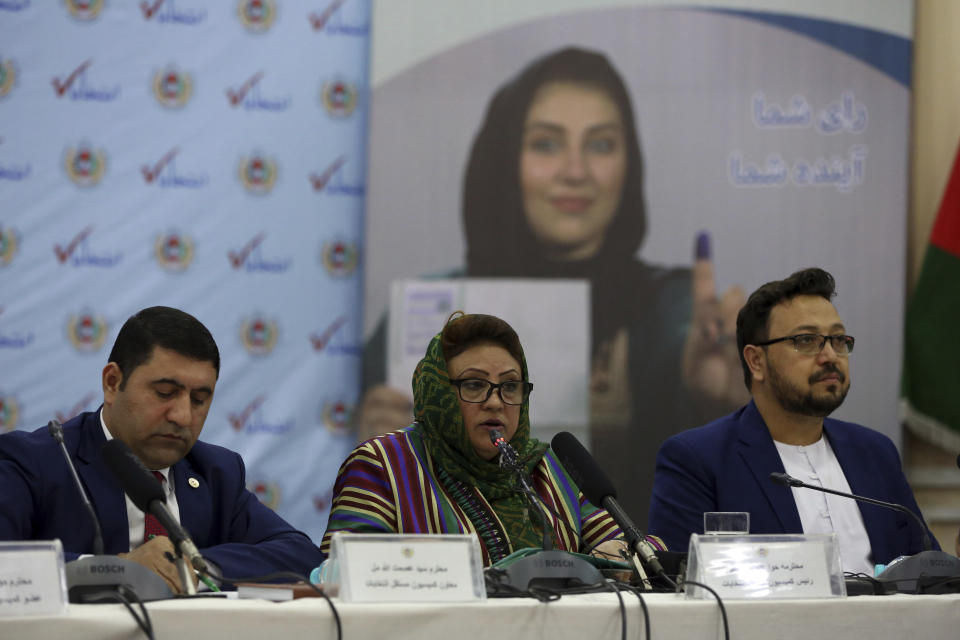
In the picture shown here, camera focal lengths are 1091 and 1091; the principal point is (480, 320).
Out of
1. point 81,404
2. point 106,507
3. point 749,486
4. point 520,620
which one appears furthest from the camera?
point 81,404

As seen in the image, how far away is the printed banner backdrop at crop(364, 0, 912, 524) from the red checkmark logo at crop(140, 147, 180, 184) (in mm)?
877

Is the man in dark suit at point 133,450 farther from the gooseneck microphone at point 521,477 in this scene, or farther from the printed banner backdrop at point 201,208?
the printed banner backdrop at point 201,208

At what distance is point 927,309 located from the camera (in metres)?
4.75

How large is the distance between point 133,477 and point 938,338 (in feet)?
12.8

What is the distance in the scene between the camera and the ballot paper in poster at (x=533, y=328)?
15.1 feet

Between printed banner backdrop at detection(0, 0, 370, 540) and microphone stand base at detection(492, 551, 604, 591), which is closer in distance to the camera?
microphone stand base at detection(492, 551, 604, 591)

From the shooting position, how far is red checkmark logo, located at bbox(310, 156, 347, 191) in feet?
15.5

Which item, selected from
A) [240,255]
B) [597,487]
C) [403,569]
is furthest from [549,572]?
[240,255]

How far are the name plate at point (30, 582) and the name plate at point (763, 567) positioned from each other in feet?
3.11

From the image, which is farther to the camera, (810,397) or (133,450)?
(810,397)

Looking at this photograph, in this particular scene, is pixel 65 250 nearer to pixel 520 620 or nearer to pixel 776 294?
pixel 776 294

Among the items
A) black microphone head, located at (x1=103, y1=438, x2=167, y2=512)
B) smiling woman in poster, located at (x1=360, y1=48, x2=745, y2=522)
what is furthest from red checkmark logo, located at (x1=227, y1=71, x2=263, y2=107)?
black microphone head, located at (x1=103, y1=438, x2=167, y2=512)

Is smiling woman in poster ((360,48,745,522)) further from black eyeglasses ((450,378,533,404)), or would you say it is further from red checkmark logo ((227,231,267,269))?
black eyeglasses ((450,378,533,404))

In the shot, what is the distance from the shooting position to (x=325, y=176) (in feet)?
15.6
